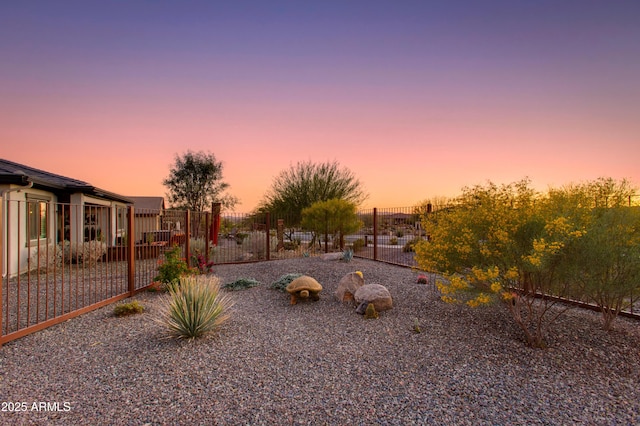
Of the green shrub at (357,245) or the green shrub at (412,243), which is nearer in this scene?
the green shrub at (412,243)

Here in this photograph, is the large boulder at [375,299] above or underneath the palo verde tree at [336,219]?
underneath

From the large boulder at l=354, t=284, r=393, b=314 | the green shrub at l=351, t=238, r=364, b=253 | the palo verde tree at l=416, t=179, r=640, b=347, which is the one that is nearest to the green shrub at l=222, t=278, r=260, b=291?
the large boulder at l=354, t=284, r=393, b=314

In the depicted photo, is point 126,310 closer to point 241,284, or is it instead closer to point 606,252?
point 241,284

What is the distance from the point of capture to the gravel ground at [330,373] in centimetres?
282

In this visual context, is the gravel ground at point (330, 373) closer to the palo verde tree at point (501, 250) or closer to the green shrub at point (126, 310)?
the green shrub at point (126, 310)

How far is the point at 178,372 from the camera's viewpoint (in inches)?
140

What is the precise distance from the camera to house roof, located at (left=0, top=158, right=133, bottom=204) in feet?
27.7

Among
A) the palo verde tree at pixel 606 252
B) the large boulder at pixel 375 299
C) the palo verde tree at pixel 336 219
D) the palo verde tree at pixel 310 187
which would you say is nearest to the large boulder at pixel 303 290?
the large boulder at pixel 375 299

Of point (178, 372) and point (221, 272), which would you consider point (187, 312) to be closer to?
point (178, 372)

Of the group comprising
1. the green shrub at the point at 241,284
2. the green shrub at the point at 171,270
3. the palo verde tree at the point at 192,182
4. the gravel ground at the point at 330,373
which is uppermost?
the palo verde tree at the point at 192,182

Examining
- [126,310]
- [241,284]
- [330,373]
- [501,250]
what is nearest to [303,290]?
[241,284]

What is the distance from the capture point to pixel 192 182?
33.1 m

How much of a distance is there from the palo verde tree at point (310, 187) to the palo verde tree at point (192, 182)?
47.2ft

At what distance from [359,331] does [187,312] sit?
2.45m
